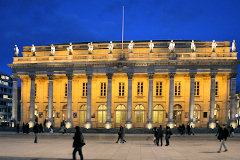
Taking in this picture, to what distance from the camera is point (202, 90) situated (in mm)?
45938

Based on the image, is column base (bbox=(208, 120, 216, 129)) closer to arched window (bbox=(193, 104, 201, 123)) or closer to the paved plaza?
arched window (bbox=(193, 104, 201, 123))

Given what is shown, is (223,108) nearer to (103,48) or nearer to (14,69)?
(103,48)

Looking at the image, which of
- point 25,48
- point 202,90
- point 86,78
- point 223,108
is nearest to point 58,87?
point 86,78

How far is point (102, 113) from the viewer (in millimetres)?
48312

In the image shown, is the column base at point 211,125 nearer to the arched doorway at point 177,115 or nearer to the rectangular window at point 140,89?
the arched doorway at point 177,115

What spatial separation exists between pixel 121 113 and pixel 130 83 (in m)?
6.75

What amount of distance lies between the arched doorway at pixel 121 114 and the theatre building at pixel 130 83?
171 millimetres

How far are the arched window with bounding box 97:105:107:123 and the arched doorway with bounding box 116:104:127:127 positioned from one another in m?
2.10

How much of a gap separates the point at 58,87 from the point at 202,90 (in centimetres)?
2484

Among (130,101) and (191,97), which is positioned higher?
(191,97)

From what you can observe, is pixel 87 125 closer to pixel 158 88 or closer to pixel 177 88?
pixel 158 88

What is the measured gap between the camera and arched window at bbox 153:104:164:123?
47.0 meters

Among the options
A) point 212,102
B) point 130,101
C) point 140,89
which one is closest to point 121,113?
point 130,101

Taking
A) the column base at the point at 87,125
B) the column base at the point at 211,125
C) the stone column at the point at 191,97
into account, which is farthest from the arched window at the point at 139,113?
the column base at the point at 211,125
